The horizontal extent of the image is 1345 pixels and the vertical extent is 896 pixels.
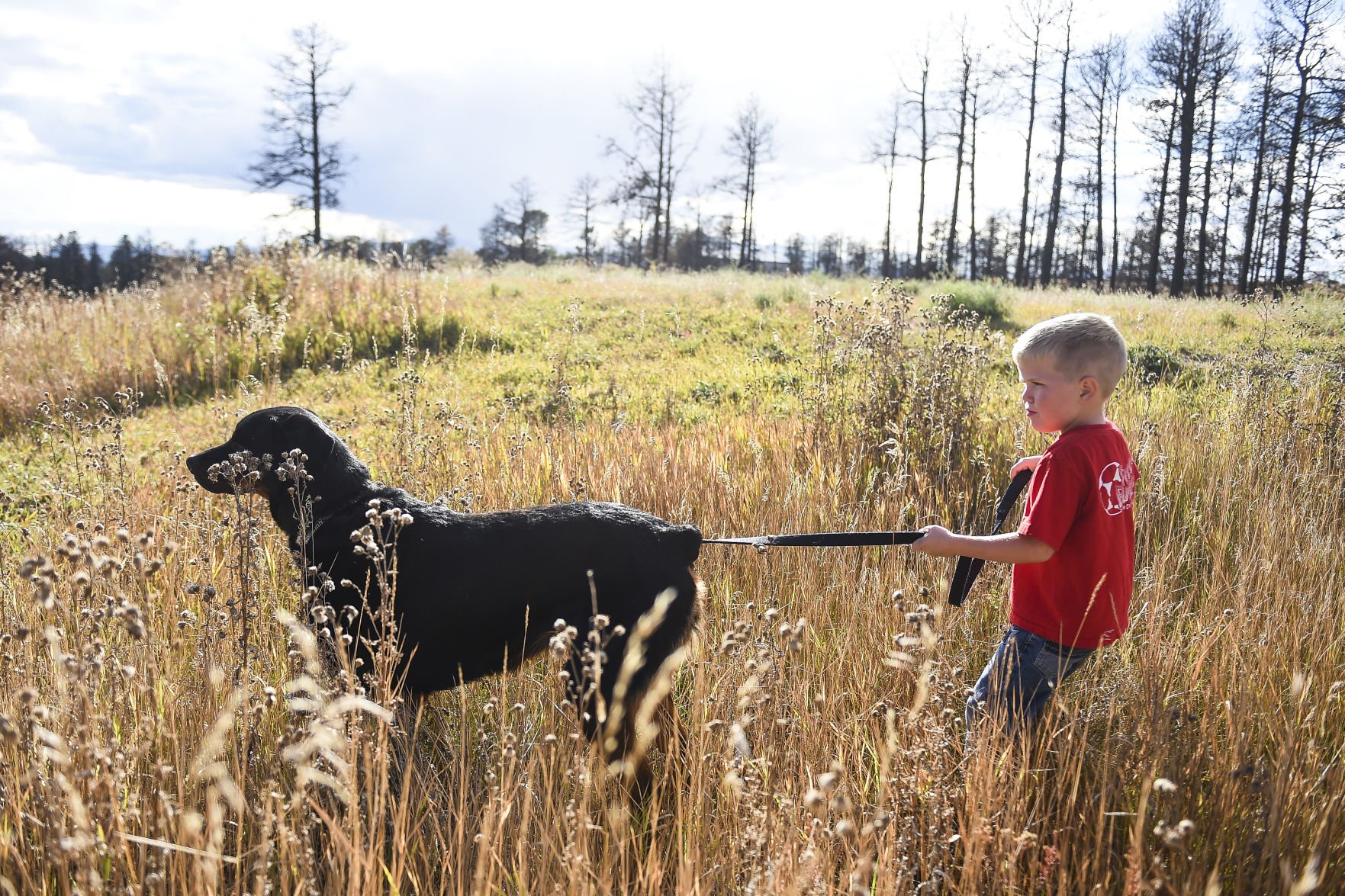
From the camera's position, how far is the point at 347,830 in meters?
2.02

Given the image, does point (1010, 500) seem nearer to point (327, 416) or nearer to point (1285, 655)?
point (1285, 655)

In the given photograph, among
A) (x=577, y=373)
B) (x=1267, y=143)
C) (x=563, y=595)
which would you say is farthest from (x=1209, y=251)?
(x=563, y=595)

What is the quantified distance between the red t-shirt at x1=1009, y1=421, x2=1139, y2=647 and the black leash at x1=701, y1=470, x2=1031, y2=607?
0.13 metres

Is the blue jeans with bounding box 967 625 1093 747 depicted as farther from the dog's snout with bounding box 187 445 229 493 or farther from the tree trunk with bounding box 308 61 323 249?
the tree trunk with bounding box 308 61 323 249

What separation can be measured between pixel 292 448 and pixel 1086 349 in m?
2.64

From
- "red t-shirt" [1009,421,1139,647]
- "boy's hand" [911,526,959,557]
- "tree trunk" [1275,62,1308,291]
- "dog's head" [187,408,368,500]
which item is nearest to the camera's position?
A: "boy's hand" [911,526,959,557]

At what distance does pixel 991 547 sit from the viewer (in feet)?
6.90

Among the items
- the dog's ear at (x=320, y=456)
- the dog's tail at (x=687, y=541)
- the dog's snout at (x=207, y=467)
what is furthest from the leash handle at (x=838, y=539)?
the dog's snout at (x=207, y=467)

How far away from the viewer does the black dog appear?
2.34 m

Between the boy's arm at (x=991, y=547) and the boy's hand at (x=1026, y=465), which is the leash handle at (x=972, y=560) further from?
the boy's arm at (x=991, y=547)

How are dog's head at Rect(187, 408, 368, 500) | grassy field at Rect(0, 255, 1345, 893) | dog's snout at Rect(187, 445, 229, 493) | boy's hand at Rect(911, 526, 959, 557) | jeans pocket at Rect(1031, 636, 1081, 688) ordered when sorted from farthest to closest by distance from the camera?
dog's head at Rect(187, 408, 368, 500)
dog's snout at Rect(187, 445, 229, 493)
jeans pocket at Rect(1031, 636, 1081, 688)
boy's hand at Rect(911, 526, 959, 557)
grassy field at Rect(0, 255, 1345, 893)

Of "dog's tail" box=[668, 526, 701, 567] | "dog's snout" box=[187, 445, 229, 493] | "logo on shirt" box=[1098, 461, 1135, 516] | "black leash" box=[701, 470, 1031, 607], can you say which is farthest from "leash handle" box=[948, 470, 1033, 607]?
"dog's snout" box=[187, 445, 229, 493]

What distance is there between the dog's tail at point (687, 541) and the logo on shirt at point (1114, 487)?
117 centimetres

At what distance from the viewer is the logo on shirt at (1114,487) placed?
2186 mm
